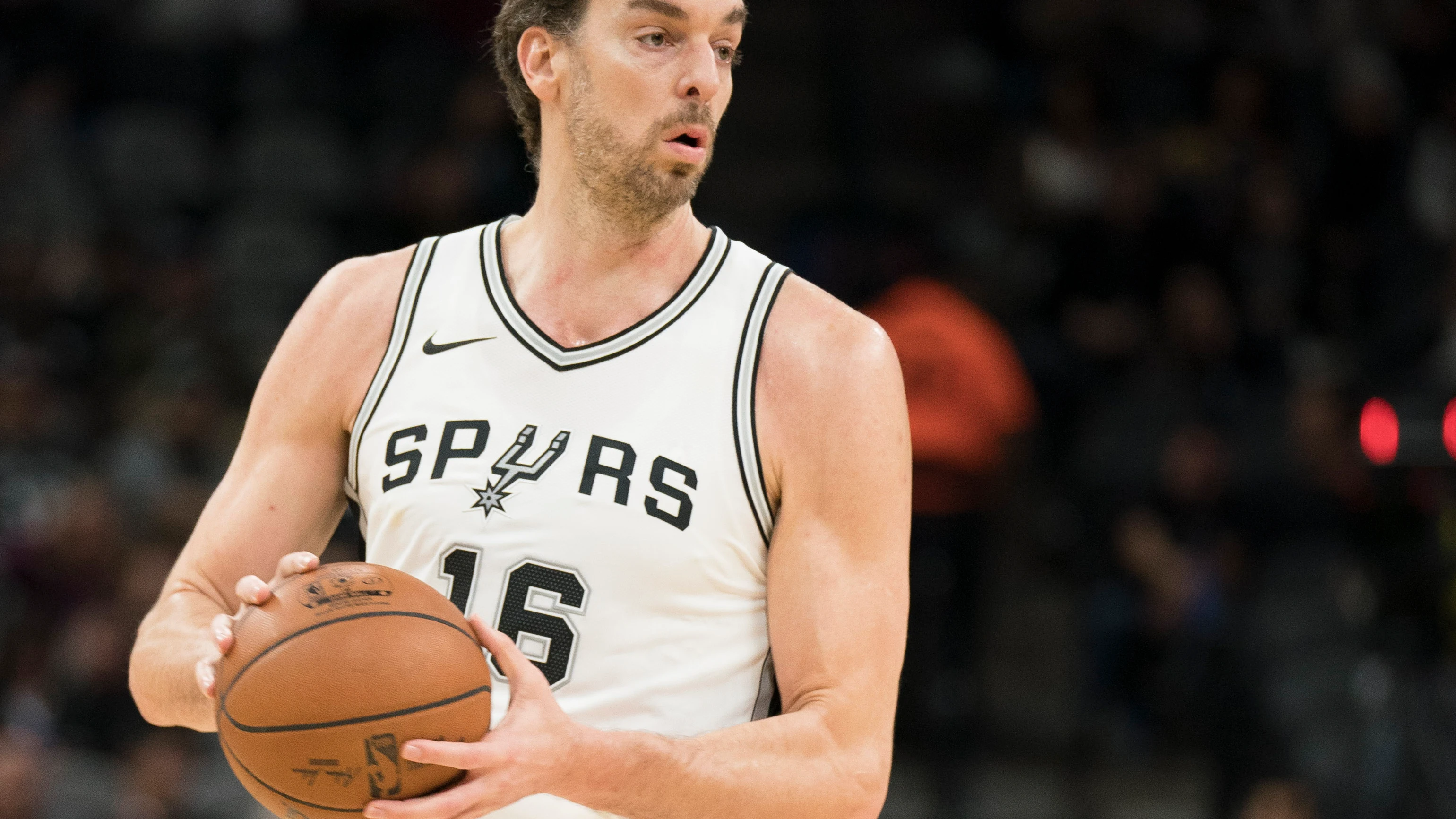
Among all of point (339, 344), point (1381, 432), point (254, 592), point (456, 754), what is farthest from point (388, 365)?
point (1381, 432)

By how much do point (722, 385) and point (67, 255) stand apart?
716cm

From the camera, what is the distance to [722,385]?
9.65 feet

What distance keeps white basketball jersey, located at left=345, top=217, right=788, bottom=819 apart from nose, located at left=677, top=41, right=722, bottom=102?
1.17 feet

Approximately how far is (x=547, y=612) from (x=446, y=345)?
0.56 m

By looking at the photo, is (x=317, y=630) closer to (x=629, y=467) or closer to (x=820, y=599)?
(x=629, y=467)

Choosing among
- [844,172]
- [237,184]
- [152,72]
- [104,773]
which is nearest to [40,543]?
[104,773]

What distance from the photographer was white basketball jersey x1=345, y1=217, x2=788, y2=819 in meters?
2.84

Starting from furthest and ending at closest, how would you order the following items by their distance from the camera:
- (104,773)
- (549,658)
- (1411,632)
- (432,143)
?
(432,143) → (104,773) → (1411,632) → (549,658)

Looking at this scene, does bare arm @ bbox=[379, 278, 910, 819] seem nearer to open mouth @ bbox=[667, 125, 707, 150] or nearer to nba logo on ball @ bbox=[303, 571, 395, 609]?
open mouth @ bbox=[667, 125, 707, 150]

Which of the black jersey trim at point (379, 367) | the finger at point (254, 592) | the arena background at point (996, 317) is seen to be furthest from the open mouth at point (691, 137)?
the arena background at point (996, 317)

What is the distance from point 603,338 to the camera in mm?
3018

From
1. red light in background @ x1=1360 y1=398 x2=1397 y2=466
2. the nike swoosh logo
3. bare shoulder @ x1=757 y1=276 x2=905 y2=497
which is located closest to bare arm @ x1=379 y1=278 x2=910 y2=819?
bare shoulder @ x1=757 y1=276 x2=905 y2=497

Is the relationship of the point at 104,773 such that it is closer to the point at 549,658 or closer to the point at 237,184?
the point at 237,184

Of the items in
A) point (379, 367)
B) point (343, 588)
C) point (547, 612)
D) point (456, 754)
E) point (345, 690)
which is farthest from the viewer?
point (379, 367)
